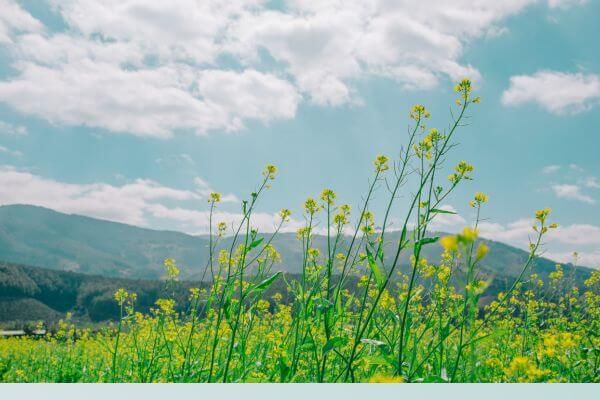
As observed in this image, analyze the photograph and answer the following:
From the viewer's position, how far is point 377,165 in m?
2.04

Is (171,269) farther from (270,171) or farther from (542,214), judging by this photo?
(542,214)

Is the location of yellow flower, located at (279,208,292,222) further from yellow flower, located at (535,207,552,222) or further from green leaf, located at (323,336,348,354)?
yellow flower, located at (535,207,552,222)

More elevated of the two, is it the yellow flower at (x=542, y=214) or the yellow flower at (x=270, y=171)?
the yellow flower at (x=270, y=171)

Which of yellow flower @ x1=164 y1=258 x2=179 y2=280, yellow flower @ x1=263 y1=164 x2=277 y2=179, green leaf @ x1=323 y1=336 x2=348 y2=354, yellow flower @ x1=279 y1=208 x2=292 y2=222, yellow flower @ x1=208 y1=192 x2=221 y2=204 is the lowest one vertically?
green leaf @ x1=323 y1=336 x2=348 y2=354

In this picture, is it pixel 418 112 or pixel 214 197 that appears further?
pixel 214 197

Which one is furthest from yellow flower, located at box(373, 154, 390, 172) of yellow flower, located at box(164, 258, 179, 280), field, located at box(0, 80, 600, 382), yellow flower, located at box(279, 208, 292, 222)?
yellow flower, located at box(164, 258, 179, 280)

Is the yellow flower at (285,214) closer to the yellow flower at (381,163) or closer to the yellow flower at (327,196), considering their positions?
the yellow flower at (327,196)

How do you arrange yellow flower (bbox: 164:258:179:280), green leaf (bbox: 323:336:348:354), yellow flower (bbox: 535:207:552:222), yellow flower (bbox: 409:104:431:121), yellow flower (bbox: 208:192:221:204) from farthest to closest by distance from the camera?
yellow flower (bbox: 164:258:179:280) → yellow flower (bbox: 208:192:221:204) → yellow flower (bbox: 409:104:431:121) → yellow flower (bbox: 535:207:552:222) → green leaf (bbox: 323:336:348:354)

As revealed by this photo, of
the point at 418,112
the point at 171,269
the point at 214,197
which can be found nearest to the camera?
the point at 418,112

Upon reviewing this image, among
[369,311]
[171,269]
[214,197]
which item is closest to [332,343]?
[369,311]

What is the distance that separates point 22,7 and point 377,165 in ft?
8.02

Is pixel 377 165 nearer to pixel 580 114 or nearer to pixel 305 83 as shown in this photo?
pixel 305 83

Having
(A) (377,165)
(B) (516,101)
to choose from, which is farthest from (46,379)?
(B) (516,101)

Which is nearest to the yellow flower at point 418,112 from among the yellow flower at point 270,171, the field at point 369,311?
the field at point 369,311
